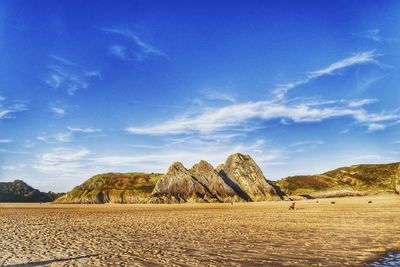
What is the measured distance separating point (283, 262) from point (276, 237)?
6.86m

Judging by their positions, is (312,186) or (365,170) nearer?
(312,186)

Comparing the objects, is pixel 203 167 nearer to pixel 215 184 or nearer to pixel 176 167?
pixel 215 184

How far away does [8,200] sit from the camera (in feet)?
500

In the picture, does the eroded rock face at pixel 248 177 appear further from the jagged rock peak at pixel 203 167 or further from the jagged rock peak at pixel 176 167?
the jagged rock peak at pixel 176 167

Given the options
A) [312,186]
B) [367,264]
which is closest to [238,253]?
[367,264]

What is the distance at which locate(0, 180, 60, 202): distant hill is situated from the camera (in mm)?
155125

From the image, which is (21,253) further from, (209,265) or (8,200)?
(8,200)

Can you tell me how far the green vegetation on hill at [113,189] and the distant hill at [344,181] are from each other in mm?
61474

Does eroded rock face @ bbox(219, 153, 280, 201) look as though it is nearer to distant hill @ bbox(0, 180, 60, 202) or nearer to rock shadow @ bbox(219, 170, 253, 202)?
rock shadow @ bbox(219, 170, 253, 202)

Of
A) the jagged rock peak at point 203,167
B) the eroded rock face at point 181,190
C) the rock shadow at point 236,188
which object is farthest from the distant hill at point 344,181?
the eroded rock face at point 181,190

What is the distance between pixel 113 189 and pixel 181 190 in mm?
45463

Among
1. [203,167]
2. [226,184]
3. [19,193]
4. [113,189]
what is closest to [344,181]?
[226,184]

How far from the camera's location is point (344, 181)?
6068 inches

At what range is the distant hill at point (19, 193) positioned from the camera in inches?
6107
